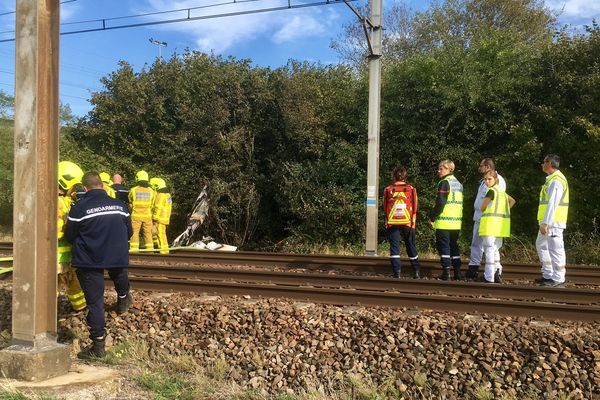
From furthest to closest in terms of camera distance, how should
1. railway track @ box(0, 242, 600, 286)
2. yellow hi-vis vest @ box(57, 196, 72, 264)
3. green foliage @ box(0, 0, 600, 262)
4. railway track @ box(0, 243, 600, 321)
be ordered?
green foliage @ box(0, 0, 600, 262), railway track @ box(0, 242, 600, 286), railway track @ box(0, 243, 600, 321), yellow hi-vis vest @ box(57, 196, 72, 264)

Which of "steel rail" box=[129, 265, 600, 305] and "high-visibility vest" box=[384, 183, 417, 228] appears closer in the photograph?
"steel rail" box=[129, 265, 600, 305]

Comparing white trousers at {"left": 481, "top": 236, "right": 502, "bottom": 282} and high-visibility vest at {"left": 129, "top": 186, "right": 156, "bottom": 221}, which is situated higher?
high-visibility vest at {"left": 129, "top": 186, "right": 156, "bottom": 221}

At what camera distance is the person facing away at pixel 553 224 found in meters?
7.98

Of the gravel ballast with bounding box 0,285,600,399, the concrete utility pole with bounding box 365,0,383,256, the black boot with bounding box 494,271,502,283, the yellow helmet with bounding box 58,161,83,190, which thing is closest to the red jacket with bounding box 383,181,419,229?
the black boot with bounding box 494,271,502,283

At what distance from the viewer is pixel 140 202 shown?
12.1 metres

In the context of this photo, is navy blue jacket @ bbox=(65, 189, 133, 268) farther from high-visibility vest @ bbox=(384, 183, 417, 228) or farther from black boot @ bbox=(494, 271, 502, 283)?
black boot @ bbox=(494, 271, 502, 283)

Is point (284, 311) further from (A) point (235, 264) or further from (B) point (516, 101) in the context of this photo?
(B) point (516, 101)

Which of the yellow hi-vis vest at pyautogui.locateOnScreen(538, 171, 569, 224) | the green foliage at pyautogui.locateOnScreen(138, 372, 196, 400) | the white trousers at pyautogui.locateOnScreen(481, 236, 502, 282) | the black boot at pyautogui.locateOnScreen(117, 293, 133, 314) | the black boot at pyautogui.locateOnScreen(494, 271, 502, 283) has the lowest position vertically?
the green foliage at pyautogui.locateOnScreen(138, 372, 196, 400)

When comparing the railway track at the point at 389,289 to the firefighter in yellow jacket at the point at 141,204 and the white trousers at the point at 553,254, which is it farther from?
the firefighter in yellow jacket at the point at 141,204

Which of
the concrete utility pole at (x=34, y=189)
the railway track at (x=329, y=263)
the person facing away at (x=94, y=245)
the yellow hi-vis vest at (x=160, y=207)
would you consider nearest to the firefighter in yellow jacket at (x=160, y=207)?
the yellow hi-vis vest at (x=160, y=207)

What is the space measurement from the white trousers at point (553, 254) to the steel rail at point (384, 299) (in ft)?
6.26

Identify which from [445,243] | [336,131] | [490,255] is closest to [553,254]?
[490,255]

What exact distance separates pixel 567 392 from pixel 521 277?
507cm

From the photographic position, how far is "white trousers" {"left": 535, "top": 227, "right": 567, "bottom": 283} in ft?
26.2
